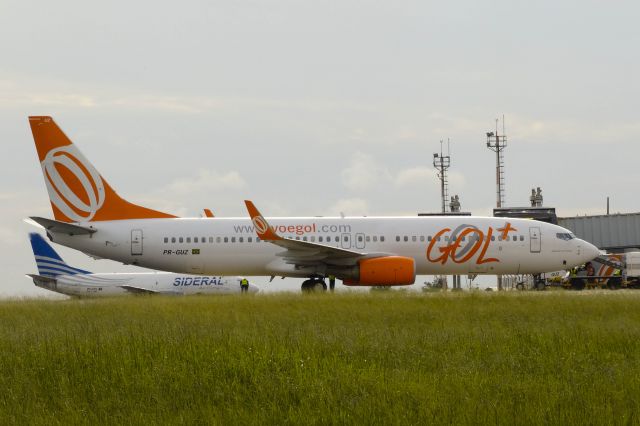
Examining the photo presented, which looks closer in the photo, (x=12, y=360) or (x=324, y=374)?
(x=324, y=374)

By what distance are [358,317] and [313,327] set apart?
3.15 metres

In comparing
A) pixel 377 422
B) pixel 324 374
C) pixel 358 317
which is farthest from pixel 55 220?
pixel 377 422

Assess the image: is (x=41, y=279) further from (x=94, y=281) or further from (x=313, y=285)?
(x=313, y=285)

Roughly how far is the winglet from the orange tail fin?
217 inches

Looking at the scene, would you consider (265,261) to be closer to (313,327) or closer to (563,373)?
(313,327)

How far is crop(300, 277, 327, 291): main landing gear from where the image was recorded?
36044 millimetres

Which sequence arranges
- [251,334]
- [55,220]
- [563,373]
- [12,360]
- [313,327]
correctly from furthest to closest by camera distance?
[55,220]
[313,327]
[251,334]
[12,360]
[563,373]

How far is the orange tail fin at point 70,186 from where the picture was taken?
122 feet

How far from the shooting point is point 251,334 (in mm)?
19062

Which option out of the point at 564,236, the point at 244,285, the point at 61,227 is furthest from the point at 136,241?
the point at 244,285

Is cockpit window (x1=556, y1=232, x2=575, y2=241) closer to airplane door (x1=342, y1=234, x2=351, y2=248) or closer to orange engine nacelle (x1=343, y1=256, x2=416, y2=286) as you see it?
orange engine nacelle (x1=343, y1=256, x2=416, y2=286)

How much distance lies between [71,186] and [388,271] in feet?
41.9

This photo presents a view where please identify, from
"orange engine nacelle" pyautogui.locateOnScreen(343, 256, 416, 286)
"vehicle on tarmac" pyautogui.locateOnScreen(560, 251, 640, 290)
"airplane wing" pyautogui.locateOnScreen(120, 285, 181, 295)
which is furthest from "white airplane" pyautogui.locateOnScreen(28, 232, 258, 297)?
"orange engine nacelle" pyautogui.locateOnScreen(343, 256, 416, 286)

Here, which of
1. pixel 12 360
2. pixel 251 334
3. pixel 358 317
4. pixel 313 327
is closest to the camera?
pixel 12 360
